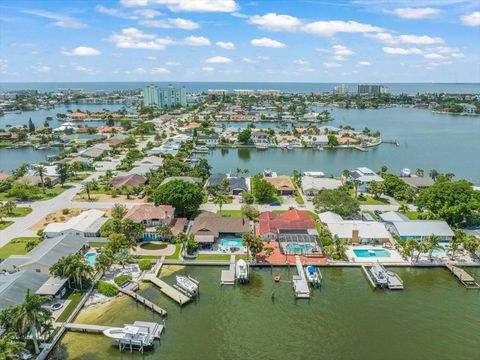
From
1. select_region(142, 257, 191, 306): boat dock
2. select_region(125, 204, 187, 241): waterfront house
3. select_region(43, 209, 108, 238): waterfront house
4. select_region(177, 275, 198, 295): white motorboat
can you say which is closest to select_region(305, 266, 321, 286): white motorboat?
select_region(177, 275, 198, 295): white motorboat

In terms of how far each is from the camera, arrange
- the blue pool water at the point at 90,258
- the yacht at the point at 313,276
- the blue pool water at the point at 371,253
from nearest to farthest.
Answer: the yacht at the point at 313,276, the blue pool water at the point at 90,258, the blue pool water at the point at 371,253

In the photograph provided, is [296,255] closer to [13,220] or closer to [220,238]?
[220,238]

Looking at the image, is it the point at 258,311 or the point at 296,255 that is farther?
the point at 296,255

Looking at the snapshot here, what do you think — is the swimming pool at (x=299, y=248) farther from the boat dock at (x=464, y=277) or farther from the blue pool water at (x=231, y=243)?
the boat dock at (x=464, y=277)

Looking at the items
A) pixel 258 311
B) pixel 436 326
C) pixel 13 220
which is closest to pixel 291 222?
pixel 258 311

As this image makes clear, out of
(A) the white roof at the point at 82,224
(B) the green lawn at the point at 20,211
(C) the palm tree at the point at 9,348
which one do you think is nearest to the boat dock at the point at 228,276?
(C) the palm tree at the point at 9,348

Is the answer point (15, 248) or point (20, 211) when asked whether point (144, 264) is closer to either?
point (15, 248)
